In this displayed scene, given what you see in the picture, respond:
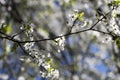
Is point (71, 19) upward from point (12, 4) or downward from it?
downward

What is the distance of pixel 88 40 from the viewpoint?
7.76 meters

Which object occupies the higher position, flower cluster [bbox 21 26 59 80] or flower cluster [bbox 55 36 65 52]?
flower cluster [bbox 55 36 65 52]

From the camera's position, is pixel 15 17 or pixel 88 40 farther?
pixel 88 40

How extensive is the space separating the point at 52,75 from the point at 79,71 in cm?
483

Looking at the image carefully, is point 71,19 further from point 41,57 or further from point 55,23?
point 55,23

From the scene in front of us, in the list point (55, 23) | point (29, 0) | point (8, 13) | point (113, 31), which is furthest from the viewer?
point (55, 23)

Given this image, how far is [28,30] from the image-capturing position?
9.49 ft

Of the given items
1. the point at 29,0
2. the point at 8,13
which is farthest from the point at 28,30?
the point at 29,0

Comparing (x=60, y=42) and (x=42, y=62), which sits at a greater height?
(x=60, y=42)

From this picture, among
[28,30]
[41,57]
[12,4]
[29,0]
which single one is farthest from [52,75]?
[29,0]

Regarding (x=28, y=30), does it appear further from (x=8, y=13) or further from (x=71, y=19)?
(x=8, y=13)

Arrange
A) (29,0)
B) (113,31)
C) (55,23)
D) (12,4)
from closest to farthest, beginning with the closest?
1. (113,31)
2. (12,4)
3. (29,0)
4. (55,23)

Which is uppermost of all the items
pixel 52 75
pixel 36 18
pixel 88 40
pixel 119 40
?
pixel 36 18

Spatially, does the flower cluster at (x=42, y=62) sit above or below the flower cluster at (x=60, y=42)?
below
